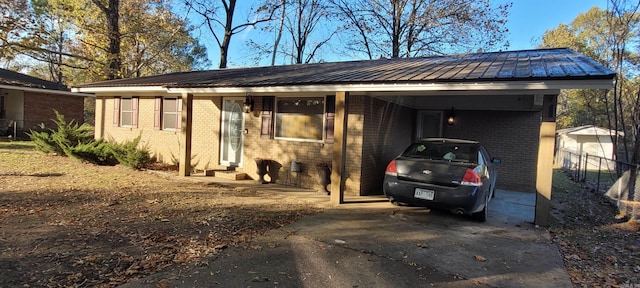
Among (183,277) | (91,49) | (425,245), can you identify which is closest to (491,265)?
(425,245)

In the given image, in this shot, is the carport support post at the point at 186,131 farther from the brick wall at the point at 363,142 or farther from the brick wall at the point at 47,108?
the brick wall at the point at 47,108

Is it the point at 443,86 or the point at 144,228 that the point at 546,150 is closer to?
the point at 443,86

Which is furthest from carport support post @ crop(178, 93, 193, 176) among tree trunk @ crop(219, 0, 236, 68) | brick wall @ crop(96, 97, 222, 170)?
tree trunk @ crop(219, 0, 236, 68)

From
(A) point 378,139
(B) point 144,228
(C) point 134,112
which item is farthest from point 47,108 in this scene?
(A) point 378,139

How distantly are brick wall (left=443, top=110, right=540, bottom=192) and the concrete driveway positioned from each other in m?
4.60

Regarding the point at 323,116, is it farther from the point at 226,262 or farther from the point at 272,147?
the point at 226,262

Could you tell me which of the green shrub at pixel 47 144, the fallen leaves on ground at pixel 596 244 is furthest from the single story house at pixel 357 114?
the green shrub at pixel 47 144

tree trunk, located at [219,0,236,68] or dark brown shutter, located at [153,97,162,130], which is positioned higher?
tree trunk, located at [219,0,236,68]

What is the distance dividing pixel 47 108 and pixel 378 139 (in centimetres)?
A: 2122

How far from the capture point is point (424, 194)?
6.33 metres

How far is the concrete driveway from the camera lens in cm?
388

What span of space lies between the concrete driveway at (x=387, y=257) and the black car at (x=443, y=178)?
0.40 m

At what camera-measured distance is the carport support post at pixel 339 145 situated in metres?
7.51

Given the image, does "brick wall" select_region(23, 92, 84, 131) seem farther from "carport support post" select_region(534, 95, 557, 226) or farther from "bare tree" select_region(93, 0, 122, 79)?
"carport support post" select_region(534, 95, 557, 226)
